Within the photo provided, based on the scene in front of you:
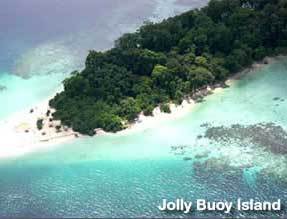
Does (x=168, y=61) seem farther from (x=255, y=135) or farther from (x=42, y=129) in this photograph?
(x=42, y=129)

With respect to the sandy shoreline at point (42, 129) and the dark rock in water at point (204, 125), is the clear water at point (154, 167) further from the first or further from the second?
the sandy shoreline at point (42, 129)

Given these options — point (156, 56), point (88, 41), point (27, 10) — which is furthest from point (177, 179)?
point (27, 10)

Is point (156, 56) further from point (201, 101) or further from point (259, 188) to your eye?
point (259, 188)

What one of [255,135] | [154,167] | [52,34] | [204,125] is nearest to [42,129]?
[154,167]

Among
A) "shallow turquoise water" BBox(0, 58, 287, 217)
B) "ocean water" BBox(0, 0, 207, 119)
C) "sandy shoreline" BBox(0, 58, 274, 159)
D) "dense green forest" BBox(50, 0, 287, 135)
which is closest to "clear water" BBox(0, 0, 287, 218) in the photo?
"shallow turquoise water" BBox(0, 58, 287, 217)

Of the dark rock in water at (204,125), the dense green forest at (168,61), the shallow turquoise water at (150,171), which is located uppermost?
the dense green forest at (168,61)

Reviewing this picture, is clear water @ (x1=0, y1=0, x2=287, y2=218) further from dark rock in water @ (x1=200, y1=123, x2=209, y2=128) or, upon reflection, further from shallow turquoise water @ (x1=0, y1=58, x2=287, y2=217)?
dark rock in water @ (x1=200, y1=123, x2=209, y2=128)

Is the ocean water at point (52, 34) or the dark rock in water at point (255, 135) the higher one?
the ocean water at point (52, 34)

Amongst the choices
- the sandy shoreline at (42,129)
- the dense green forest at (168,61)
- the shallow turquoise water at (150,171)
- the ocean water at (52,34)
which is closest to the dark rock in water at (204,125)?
the shallow turquoise water at (150,171)
